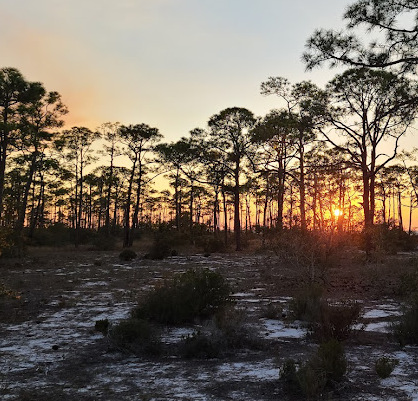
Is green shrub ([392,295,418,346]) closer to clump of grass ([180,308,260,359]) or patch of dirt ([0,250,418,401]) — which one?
patch of dirt ([0,250,418,401])

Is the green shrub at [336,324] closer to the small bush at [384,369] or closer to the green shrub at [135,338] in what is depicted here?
the small bush at [384,369]

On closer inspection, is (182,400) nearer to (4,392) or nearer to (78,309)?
(4,392)

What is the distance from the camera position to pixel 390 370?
411 cm

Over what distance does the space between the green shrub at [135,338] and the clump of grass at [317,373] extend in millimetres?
1992

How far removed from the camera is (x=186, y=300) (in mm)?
6746

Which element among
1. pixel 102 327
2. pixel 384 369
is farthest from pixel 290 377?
pixel 102 327

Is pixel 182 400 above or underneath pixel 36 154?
underneath

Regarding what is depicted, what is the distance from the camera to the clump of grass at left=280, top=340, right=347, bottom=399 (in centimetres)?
362

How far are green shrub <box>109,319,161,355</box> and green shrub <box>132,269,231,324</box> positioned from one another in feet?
4.04

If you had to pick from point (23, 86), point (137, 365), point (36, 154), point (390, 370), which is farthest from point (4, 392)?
point (36, 154)

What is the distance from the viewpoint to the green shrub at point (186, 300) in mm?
6672

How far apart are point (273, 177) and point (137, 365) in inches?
883

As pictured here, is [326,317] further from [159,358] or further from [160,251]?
[160,251]

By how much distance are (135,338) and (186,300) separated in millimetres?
1613
